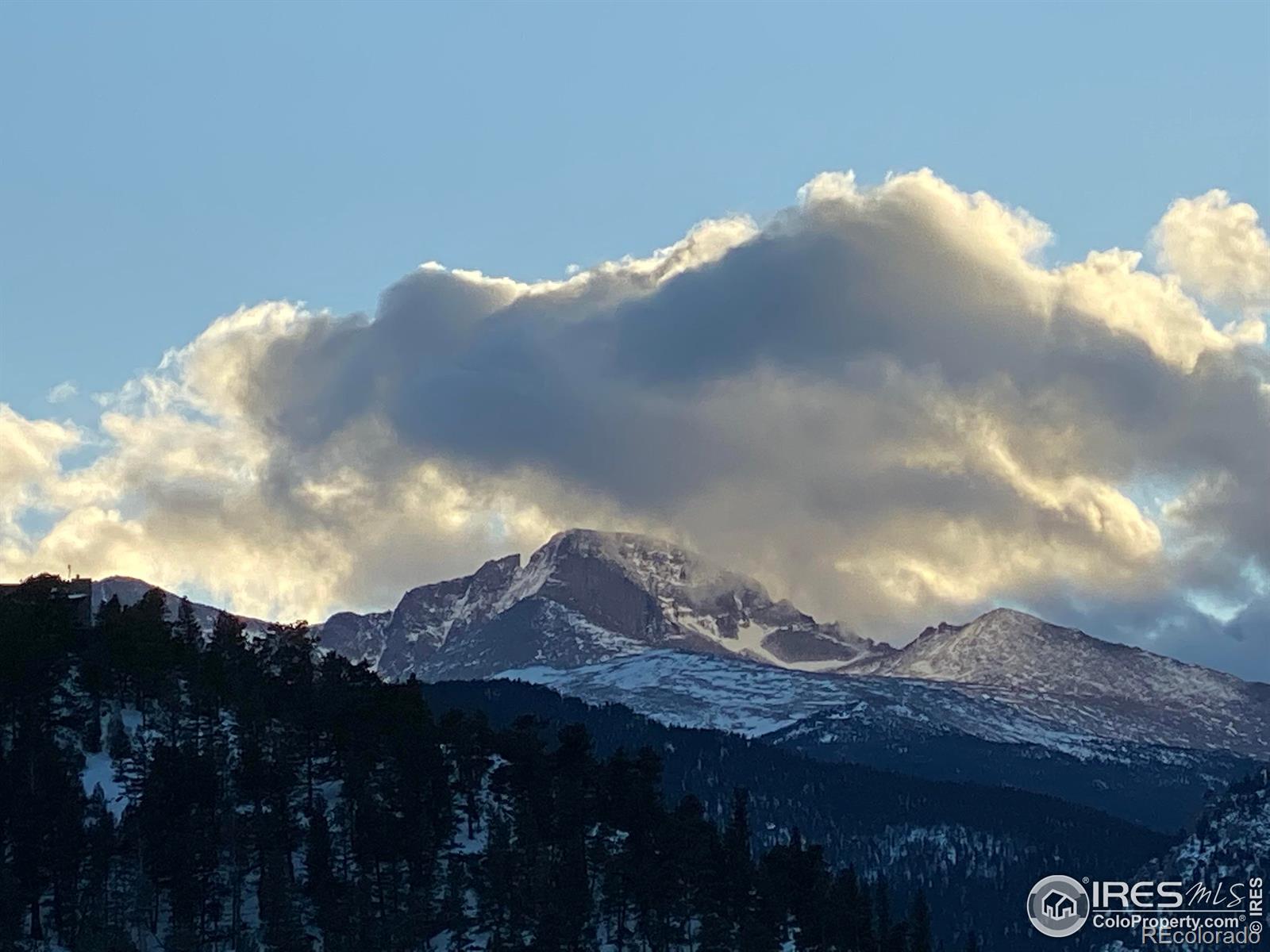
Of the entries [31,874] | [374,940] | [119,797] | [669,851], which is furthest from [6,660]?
[669,851]

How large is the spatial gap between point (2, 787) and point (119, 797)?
453 inches

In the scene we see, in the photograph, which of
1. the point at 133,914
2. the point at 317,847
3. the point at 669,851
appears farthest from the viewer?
the point at 669,851

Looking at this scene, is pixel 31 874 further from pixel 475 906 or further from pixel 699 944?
pixel 699 944

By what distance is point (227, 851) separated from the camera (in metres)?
188

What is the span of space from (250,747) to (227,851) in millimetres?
11730

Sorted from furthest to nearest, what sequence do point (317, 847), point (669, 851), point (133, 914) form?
1. point (669, 851)
2. point (317, 847)
3. point (133, 914)

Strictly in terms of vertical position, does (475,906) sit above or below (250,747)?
below

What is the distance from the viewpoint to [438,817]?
652ft

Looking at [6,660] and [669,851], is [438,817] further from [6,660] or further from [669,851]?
[6,660]

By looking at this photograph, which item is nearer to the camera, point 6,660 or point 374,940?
point 374,940

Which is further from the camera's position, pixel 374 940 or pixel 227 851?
pixel 227 851

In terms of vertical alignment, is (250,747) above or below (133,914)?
above

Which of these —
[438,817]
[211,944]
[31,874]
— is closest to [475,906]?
[438,817]

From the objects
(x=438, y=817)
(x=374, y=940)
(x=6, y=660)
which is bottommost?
(x=374, y=940)
